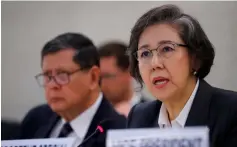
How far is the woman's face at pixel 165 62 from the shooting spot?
1.41m

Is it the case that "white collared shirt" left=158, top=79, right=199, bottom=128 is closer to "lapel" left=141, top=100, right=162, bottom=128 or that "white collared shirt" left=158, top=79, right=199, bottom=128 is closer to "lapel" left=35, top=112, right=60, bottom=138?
"lapel" left=141, top=100, right=162, bottom=128

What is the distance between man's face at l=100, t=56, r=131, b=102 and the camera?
151 centimetres

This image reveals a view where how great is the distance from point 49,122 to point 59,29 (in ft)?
1.11

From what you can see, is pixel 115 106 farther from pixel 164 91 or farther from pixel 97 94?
pixel 164 91

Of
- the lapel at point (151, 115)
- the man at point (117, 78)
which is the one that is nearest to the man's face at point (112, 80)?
the man at point (117, 78)

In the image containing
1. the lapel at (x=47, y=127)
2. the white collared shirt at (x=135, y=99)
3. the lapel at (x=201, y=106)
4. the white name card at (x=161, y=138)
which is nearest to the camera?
the white name card at (x=161, y=138)

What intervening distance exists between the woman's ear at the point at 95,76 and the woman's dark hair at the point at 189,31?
0.55 ft

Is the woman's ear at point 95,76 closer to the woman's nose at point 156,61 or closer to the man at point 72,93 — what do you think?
the man at point 72,93

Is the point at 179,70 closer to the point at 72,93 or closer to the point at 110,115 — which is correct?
the point at 110,115

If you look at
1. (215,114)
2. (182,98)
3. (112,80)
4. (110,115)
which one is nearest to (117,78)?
(112,80)

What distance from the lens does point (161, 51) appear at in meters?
1.42

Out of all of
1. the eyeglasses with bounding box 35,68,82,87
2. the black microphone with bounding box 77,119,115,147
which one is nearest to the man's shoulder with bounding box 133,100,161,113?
the black microphone with bounding box 77,119,115,147

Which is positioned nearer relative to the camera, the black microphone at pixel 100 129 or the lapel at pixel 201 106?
the lapel at pixel 201 106

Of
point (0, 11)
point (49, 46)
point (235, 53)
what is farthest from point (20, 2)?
point (235, 53)
